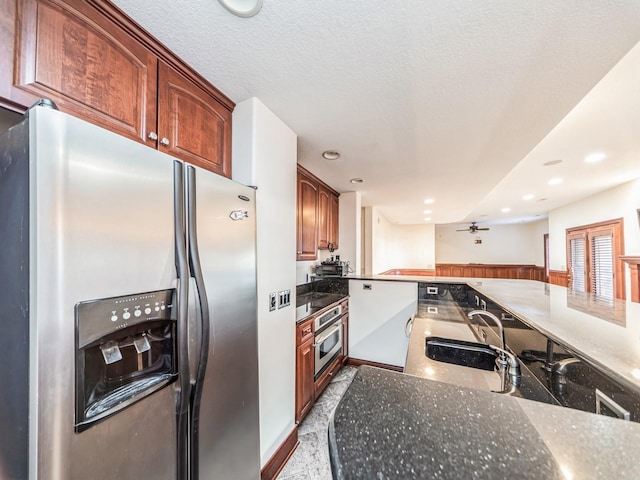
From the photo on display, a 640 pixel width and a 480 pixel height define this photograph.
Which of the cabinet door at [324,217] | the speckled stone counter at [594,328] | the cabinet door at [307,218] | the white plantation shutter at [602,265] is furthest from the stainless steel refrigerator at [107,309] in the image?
the white plantation shutter at [602,265]

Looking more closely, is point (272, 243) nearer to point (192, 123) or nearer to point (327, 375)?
point (192, 123)

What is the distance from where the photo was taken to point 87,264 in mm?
694

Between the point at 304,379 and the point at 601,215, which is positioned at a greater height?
the point at 601,215

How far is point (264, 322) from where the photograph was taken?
4.87 feet

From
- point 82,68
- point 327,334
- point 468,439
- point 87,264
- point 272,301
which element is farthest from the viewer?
point 327,334

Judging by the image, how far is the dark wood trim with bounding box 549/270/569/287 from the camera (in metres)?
5.64

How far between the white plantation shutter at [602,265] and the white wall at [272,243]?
5615mm

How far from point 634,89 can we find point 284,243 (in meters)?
2.53

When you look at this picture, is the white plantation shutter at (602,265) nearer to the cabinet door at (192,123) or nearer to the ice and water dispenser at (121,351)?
the cabinet door at (192,123)

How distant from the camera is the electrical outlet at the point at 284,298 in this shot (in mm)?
1640

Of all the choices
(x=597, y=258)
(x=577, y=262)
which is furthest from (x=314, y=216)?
(x=577, y=262)

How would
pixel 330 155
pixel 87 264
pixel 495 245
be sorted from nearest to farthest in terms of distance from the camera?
pixel 87 264, pixel 330 155, pixel 495 245

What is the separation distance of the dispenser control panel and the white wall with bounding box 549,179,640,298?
5975 mm

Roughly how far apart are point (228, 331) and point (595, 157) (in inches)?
166
